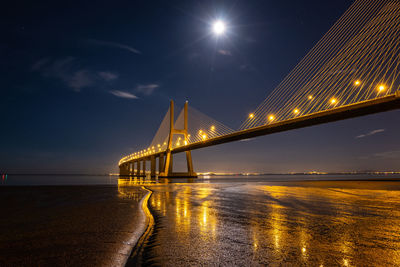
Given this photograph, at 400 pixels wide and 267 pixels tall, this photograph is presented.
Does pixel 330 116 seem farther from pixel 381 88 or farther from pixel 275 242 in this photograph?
pixel 275 242

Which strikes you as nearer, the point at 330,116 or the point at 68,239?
the point at 68,239

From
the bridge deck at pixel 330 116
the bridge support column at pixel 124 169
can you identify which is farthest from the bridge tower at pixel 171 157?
the bridge support column at pixel 124 169

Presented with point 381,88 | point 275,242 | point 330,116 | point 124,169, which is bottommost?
point 275,242

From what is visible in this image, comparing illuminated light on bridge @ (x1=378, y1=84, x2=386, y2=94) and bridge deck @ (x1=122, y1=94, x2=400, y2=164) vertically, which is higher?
illuminated light on bridge @ (x1=378, y1=84, x2=386, y2=94)

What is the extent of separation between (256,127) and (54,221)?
29706 mm

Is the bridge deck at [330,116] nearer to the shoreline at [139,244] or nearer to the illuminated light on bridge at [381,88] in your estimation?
the illuminated light on bridge at [381,88]

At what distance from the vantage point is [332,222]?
13.1 feet

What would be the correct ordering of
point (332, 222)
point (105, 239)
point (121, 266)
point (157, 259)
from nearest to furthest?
point (121, 266) → point (157, 259) → point (105, 239) → point (332, 222)

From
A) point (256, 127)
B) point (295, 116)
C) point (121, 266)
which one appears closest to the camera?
point (121, 266)

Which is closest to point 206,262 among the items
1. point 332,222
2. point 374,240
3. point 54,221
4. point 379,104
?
point 374,240

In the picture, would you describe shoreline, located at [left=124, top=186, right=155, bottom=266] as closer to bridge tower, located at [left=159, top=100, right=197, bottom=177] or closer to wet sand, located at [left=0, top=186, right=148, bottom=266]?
wet sand, located at [left=0, top=186, right=148, bottom=266]

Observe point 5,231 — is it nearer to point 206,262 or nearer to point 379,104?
point 206,262

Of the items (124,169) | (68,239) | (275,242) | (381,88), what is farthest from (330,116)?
(124,169)

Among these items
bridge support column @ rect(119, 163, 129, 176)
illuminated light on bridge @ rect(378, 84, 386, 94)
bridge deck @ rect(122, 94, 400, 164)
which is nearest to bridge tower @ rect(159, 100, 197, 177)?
bridge deck @ rect(122, 94, 400, 164)
